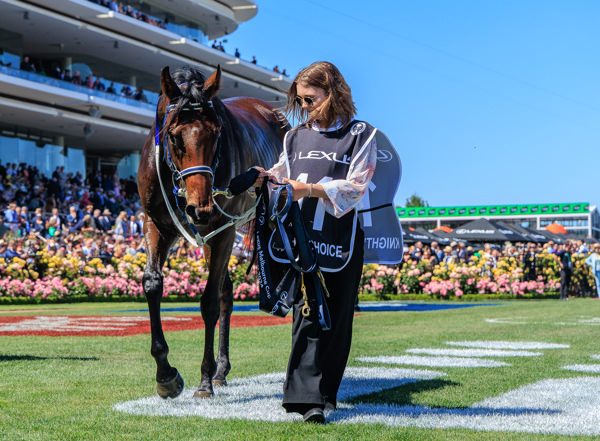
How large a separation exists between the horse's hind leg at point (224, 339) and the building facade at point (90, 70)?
25019mm

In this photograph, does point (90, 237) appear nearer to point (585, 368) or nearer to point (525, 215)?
point (585, 368)

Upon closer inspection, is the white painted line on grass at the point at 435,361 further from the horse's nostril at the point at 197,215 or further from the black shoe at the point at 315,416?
the horse's nostril at the point at 197,215

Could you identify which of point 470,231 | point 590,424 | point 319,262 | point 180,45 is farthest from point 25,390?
point 180,45

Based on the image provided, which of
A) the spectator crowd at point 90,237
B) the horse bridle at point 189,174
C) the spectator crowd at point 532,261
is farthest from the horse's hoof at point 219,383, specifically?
the spectator crowd at point 532,261

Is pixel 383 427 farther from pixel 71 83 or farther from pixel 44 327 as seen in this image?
pixel 71 83

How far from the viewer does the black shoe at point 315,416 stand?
3631 mm

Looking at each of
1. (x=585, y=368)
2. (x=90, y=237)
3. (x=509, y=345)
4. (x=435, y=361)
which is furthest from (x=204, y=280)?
(x=585, y=368)

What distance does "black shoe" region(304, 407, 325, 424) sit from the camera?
3631 mm

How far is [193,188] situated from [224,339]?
1776mm

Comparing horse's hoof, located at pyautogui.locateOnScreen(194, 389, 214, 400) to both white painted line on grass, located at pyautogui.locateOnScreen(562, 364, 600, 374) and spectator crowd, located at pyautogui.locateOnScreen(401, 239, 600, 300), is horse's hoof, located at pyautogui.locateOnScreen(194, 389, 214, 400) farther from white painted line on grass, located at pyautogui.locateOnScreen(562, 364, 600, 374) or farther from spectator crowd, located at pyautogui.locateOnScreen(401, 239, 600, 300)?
spectator crowd, located at pyautogui.locateOnScreen(401, 239, 600, 300)

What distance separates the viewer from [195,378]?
5.33 m

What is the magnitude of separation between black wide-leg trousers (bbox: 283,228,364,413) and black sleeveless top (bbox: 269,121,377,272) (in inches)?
6.2

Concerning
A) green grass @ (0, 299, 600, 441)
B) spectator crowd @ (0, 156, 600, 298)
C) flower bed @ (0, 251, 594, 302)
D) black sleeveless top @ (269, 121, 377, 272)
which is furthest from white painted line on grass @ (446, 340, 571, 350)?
spectator crowd @ (0, 156, 600, 298)

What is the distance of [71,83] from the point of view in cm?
3447
